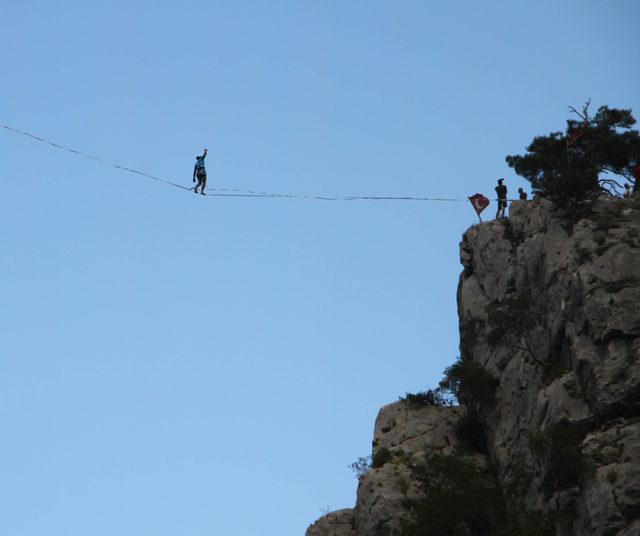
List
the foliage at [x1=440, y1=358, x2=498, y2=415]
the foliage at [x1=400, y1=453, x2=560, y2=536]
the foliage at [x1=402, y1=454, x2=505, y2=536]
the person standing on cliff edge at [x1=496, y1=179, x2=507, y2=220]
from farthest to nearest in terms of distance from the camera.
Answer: the person standing on cliff edge at [x1=496, y1=179, x2=507, y2=220]
the foliage at [x1=440, y1=358, x2=498, y2=415]
the foliage at [x1=402, y1=454, x2=505, y2=536]
the foliage at [x1=400, y1=453, x2=560, y2=536]

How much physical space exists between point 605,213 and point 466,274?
942cm

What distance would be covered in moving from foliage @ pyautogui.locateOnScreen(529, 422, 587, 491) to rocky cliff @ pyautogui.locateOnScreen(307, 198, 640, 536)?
5cm

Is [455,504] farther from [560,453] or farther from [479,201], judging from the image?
[479,201]

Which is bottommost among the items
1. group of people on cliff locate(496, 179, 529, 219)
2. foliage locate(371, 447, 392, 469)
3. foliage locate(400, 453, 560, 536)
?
foliage locate(400, 453, 560, 536)

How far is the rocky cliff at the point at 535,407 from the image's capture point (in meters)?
41.1

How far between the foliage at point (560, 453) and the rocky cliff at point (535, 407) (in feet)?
0.17

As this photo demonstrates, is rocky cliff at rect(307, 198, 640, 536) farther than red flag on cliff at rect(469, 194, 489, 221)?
No

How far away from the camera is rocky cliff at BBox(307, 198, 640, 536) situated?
41125 mm

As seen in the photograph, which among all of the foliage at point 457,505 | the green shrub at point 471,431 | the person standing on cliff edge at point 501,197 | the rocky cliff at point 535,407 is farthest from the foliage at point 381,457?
the person standing on cliff edge at point 501,197

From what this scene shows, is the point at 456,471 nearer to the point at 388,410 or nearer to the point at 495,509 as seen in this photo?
the point at 495,509

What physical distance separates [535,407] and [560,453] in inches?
189

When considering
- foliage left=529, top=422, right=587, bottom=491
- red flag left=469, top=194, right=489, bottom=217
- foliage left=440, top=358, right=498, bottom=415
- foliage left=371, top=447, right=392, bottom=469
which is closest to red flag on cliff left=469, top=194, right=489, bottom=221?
red flag left=469, top=194, right=489, bottom=217

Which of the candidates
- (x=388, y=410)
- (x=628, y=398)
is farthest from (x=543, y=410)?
(x=388, y=410)

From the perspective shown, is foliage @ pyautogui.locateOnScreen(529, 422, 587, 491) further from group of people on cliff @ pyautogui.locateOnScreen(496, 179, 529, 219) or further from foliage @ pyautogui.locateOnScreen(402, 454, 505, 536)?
group of people on cliff @ pyautogui.locateOnScreen(496, 179, 529, 219)
